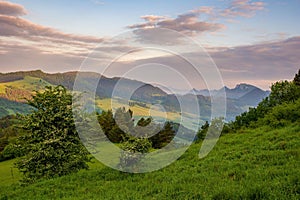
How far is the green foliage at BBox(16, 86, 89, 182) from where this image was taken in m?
22.9

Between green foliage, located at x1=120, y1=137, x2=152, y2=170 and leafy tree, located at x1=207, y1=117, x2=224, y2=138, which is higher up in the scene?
green foliage, located at x1=120, y1=137, x2=152, y2=170

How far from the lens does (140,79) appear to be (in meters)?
18.3

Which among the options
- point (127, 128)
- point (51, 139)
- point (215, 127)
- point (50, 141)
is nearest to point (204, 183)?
point (127, 128)

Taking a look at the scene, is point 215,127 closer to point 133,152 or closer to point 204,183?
point 133,152

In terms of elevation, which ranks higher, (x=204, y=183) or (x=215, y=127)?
(x=204, y=183)

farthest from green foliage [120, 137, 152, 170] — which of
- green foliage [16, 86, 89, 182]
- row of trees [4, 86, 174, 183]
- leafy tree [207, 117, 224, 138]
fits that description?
leafy tree [207, 117, 224, 138]

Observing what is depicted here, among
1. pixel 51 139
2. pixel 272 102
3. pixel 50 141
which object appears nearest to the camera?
pixel 50 141

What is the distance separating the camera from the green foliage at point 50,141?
75.2 feet

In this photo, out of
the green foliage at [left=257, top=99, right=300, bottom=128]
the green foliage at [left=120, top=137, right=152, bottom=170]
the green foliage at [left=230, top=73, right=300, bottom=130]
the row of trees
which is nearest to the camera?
the green foliage at [left=120, top=137, right=152, bottom=170]

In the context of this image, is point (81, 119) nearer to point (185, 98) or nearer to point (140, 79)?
point (140, 79)

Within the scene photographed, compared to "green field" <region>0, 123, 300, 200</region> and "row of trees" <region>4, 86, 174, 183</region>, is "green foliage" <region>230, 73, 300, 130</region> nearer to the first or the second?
"green field" <region>0, 123, 300, 200</region>

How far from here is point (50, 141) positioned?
22422mm

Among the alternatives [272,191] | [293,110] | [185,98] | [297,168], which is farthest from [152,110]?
[293,110]

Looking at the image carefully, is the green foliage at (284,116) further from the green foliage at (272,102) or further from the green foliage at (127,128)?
the green foliage at (127,128)
